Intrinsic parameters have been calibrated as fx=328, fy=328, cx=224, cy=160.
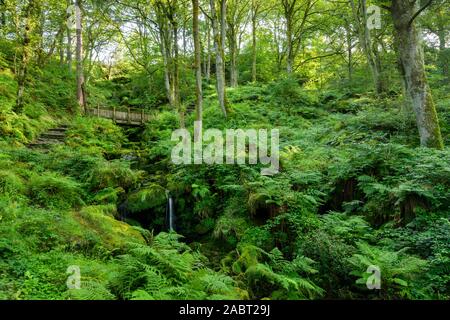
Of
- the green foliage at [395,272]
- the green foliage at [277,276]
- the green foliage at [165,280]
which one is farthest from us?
the green foliage at [277,276]

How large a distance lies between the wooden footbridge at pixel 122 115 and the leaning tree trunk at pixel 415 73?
15.0 metres

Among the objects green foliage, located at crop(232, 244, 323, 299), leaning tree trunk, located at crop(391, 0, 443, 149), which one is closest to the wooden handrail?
leaning tree trunk, located at crop(391, 0, 443, 149)

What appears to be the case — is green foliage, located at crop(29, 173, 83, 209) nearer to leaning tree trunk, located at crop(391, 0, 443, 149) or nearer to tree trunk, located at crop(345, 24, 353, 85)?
leaning tree trunk, located at crop(391, 0, 443, 149)

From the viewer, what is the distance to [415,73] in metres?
9.14

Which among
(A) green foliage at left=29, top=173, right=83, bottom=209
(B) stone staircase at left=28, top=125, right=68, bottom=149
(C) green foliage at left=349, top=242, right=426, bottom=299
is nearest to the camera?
(C) green foliage at left=349, top=242, right=426, bottom=299

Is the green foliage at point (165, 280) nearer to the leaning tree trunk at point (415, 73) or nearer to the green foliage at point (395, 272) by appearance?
the green foliage at point (395, 272)

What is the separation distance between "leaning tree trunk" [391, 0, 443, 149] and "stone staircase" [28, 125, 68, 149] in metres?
12.6

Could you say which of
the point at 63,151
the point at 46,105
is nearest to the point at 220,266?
the point at 63,151

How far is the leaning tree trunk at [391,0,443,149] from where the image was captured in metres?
8.91

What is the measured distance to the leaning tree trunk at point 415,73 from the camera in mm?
8914

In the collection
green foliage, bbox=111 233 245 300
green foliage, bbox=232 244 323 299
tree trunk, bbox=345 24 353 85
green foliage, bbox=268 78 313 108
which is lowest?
green foliage, bbox=232 244 323 299

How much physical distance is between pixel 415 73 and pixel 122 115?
626 inches

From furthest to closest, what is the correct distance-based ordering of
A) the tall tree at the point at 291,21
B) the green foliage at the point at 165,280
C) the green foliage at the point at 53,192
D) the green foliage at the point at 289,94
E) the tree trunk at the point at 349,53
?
the tree trunk at the point at 349,53 → the tall tree at the point at 291,21 → the green foliage at the point at 289,94 → the green foliage at the point at 53,192 → the green foliage at the point at 165,280

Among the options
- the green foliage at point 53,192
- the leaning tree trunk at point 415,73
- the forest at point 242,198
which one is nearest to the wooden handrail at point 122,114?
the forest at point 242,198
